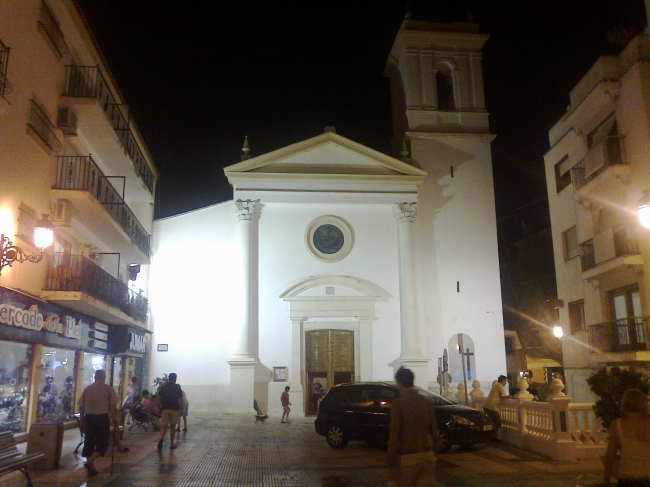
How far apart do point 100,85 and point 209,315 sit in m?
10.2

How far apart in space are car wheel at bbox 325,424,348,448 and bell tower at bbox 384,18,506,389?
11.0 metres

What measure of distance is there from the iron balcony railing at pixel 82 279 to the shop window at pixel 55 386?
161 centimetres

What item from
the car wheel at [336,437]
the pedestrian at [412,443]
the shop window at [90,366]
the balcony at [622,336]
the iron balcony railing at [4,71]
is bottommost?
the car wheel at [336,437]

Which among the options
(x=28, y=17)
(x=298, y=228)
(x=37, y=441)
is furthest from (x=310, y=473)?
(x=298, y=228)

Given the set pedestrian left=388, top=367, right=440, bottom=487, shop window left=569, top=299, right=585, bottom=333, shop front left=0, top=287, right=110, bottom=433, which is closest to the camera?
pedestrian left=388, top=367, right=440, bottom=487

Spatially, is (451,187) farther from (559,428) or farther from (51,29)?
(51,29)

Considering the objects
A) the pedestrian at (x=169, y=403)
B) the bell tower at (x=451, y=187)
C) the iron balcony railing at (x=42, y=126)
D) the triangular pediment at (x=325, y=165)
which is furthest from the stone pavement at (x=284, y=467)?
the triangular pediment at (x=325, y=165)

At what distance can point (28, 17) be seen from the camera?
12922mm

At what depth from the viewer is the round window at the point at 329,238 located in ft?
83.8

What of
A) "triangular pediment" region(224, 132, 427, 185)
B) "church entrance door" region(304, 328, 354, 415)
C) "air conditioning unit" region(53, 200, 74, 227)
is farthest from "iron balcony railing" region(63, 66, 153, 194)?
"church entrance door" region(304, 328, 354, 415)

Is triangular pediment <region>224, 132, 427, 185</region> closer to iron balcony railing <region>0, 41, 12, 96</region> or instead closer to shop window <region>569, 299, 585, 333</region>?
shop window <region>569, 299, 585, 333</region>

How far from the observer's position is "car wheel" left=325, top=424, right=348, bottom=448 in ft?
45.6

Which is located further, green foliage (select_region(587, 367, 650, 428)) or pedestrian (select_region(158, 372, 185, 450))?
pedestrian (select_region(158, 372, 185, 450))

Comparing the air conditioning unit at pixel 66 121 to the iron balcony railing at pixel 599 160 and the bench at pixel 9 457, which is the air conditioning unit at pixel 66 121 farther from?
the iron balcony railing at pixel 599 160
